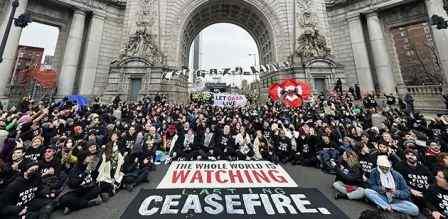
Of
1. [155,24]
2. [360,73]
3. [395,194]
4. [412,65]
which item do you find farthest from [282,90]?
[412,65]

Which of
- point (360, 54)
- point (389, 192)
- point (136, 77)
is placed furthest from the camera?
point (360, 54)

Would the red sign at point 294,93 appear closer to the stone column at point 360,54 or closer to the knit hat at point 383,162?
the knit hat at point 383,162

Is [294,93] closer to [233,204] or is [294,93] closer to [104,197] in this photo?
[233,204]

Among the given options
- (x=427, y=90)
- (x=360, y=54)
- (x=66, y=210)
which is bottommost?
(x=66, y=210)

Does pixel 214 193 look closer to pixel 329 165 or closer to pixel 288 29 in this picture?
pixel 329 165

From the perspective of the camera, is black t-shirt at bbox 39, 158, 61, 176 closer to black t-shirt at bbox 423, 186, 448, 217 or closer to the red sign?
black t-shirt at bbox 423, 186, 448, 217

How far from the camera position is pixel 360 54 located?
22578 mm

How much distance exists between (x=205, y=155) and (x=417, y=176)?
273 inches

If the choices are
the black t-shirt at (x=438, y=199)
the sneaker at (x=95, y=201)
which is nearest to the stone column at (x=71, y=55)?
the sneaker at (x=95, y=201)

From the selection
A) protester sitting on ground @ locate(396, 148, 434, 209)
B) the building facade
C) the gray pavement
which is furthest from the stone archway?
protester sitting on ground @ locate(396, 148, 434, 209)

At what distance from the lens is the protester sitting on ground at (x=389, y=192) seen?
421 cm

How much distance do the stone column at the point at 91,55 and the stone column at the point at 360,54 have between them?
97.7ft

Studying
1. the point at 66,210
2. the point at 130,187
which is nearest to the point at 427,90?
the point at 130,187

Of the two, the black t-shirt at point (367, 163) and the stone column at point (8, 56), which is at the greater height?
the stone column at point (8, 56)
